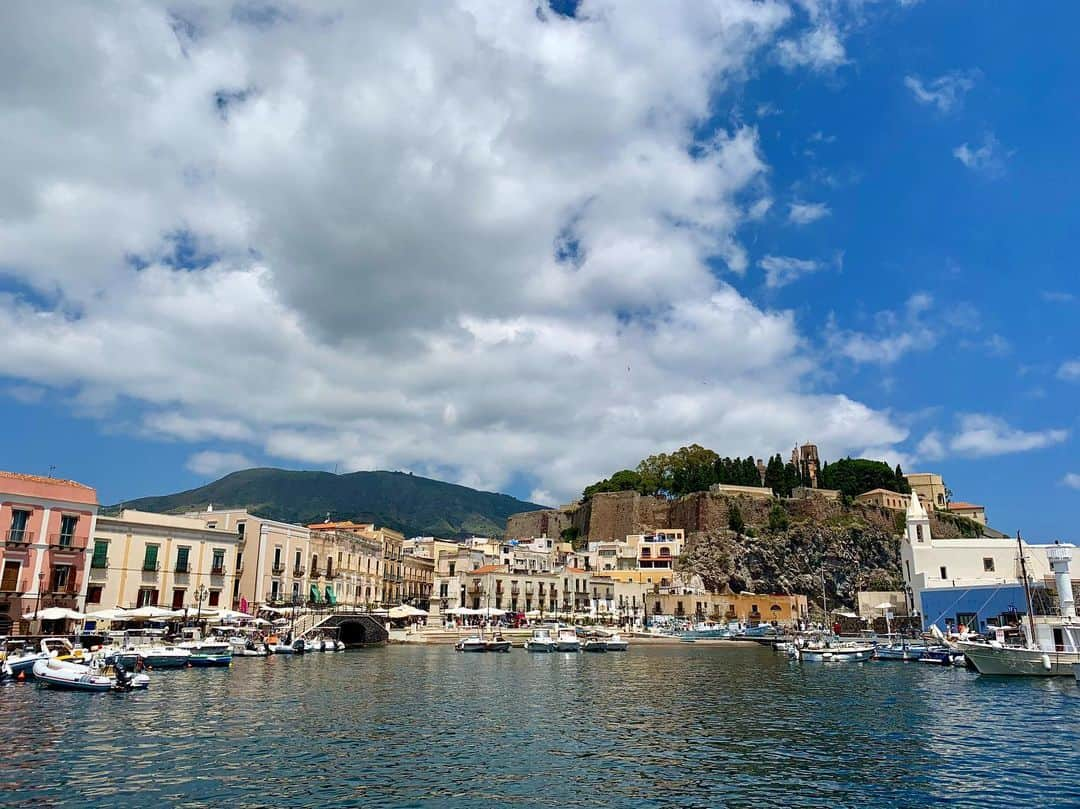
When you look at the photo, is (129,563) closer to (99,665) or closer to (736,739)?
(99,665)

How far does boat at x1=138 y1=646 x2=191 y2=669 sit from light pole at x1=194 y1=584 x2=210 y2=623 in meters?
8.35

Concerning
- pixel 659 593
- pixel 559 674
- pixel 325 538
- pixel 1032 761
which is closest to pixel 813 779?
pixel 1032 761

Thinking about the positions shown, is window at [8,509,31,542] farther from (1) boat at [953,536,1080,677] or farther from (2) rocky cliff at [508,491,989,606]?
(2) rocky cliff at [508,491,989,606]

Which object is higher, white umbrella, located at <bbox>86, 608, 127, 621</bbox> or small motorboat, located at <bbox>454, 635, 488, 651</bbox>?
white umbrella, located at <bbox>86, 608, 127, 621</bbox>

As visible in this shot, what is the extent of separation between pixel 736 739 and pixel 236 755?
547 inches

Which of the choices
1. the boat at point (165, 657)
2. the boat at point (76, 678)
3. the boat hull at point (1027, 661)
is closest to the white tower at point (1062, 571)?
the boat hull at point (1027, 661)

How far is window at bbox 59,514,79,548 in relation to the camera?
45.6 metres

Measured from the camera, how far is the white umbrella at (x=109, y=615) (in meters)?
43.0

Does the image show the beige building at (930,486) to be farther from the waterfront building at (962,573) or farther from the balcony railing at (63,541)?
the balcony railing at (63,541)

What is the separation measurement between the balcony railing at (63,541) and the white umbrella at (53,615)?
3582 millimetres

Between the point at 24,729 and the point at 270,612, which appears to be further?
the point at 270,612

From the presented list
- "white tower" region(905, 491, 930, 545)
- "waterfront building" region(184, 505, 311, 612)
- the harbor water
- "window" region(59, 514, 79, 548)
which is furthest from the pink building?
"white tower" region(905, 491, 930, 545)

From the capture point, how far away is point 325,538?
68250 millimetres

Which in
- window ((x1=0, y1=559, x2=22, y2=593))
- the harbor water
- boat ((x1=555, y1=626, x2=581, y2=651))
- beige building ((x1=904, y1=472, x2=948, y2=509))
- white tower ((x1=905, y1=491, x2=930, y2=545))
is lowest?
the harbor water
